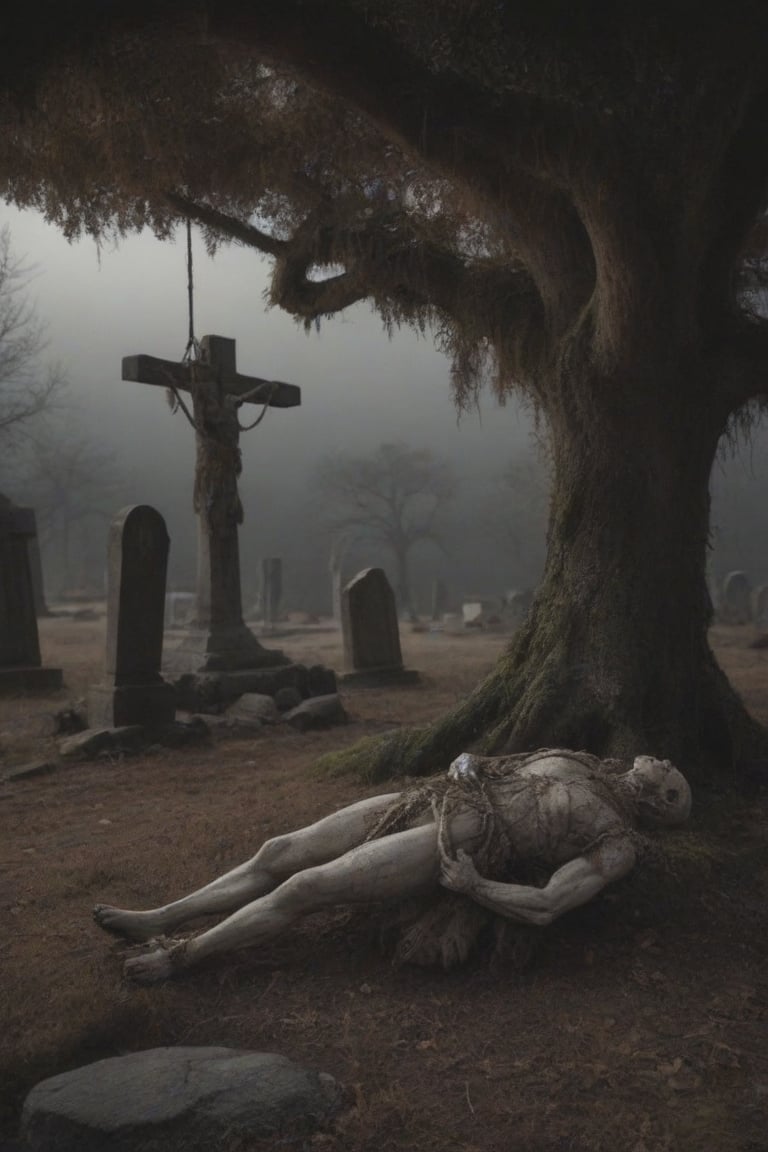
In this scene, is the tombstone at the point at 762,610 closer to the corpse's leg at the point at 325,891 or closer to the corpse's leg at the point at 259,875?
the corpse's leg at the point at 259,875

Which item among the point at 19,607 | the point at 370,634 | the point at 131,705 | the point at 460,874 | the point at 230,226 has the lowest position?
the point at 460,874

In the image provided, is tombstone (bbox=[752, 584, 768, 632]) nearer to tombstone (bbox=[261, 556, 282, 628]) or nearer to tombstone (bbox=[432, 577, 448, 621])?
tombstone (bbox=[432, 577, 448, 621])

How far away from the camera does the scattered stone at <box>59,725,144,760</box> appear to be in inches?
336

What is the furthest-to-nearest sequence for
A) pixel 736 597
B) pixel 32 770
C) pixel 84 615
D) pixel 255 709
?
pixel 84 615 < pixel 736 597 < pixel 255 709 < pixel 32 770

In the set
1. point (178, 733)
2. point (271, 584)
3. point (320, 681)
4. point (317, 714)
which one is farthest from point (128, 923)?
point (271, 584)

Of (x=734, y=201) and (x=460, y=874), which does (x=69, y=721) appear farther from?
(x=734, y=201)

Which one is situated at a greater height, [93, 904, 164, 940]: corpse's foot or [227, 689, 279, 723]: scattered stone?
[227, 689, 279, 723]: scattered stone

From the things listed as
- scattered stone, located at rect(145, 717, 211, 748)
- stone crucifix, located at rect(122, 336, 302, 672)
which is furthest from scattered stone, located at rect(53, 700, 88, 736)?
stone crucifix, located at rect(122, 336, 302, 672)

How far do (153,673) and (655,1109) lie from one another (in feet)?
24.0

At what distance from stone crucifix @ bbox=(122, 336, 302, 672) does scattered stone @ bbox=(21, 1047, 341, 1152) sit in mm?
8378

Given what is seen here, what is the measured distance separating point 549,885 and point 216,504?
871 cm

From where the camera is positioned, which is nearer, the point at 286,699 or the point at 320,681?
the point at 286,699

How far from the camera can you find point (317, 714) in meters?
10.1

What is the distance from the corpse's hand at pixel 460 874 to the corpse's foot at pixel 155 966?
1.15 metres
